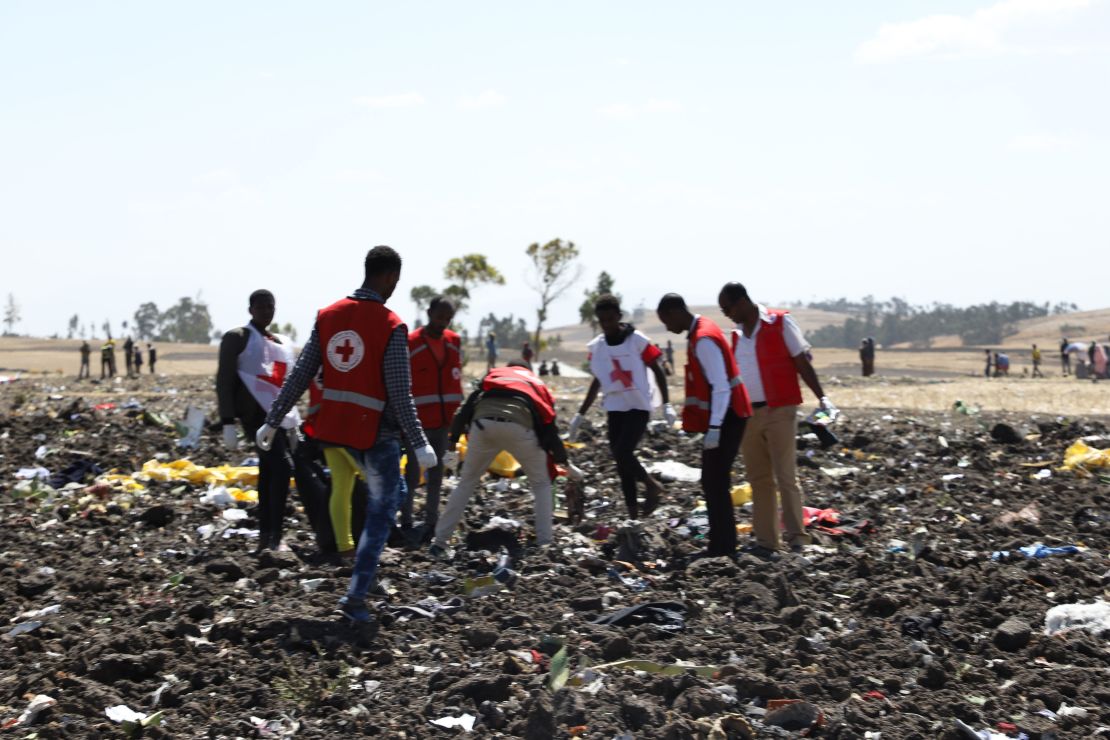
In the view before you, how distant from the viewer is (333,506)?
5.91 m

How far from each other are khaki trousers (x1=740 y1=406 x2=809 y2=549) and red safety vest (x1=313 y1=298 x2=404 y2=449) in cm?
263

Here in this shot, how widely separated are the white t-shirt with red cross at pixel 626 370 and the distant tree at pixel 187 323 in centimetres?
11544

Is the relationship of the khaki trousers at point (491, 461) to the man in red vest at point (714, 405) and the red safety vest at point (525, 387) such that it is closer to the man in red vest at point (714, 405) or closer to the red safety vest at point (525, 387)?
the red safety vest at point (525, 387)

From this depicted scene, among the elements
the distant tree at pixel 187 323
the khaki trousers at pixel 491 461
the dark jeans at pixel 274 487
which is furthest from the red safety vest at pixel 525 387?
the distant tree at pixel 187 323

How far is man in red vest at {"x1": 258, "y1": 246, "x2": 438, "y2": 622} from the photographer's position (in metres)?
5.38

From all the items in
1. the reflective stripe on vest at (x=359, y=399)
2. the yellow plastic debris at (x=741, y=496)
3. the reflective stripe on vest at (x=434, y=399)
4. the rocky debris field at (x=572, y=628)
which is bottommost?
the rocky debris field at (x=572, y=628)

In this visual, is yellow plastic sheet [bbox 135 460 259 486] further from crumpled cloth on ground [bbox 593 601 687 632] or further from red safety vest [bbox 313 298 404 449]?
crumpled cloth on ground [bbox 593 601 687 632]

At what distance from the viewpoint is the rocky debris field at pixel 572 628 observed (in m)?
4.28

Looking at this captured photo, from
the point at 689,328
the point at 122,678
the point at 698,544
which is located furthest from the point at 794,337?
the point at 122,678

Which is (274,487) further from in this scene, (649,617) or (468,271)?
(468,271)

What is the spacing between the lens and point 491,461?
689 cm

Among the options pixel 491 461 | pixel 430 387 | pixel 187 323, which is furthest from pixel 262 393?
pixel 187 323

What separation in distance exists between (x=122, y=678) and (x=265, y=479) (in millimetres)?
2420

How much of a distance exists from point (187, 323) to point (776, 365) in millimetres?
120227
